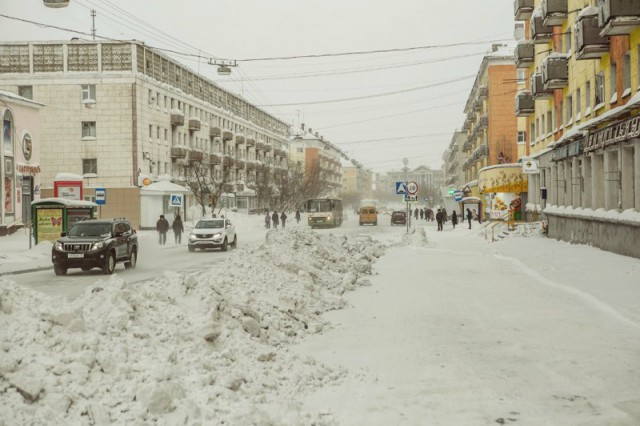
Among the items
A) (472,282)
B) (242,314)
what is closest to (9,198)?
(472,282)

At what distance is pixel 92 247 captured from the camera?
64.0 feet

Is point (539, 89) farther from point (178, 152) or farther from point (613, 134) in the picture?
point (178, 152)

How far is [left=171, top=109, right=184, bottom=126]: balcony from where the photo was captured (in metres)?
66.2

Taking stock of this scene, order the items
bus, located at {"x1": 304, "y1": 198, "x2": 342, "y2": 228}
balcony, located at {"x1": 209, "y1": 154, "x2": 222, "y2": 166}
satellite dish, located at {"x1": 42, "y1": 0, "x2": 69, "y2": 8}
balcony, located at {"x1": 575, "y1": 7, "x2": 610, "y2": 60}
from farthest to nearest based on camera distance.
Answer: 1. balcony, located at {"x1": 209, "y1": 154, "x2": 222, "y2": 166}
2. bus, located at {"x1": 304, "y1": 198, "x2": 342, "y2": 228}
3. balcony, located at {"x1": 575, "y1": 7, "x2": 610, "y2": 60}
4. satellite dish, located at {"x1": 42, "y1": 0, "x2": 69, "y2": 8}

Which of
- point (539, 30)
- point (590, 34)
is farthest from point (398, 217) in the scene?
point (590, 34)

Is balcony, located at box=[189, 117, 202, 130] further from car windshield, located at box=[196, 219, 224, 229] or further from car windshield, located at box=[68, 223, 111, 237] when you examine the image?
car windshield, located at box=[68, 223, 111, 237]

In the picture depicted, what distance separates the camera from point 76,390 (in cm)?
530

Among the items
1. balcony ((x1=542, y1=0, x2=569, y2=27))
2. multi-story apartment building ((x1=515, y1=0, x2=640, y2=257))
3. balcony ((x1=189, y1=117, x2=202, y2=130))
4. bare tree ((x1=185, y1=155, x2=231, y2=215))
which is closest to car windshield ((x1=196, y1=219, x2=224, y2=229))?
multi-story apartment building ((x1=515, y1=0, x2=640, y2=257))

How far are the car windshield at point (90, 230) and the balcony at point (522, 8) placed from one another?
1193 inches

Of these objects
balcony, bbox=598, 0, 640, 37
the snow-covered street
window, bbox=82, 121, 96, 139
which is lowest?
the snow-covered street

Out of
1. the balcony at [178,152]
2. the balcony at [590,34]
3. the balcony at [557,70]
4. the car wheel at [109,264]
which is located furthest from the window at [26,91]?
the balcony at [590,34]

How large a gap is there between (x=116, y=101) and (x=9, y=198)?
67.9ft

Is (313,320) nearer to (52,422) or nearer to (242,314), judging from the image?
(242,314)

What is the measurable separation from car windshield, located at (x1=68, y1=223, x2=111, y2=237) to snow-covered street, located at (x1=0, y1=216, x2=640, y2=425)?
851 centimetres
